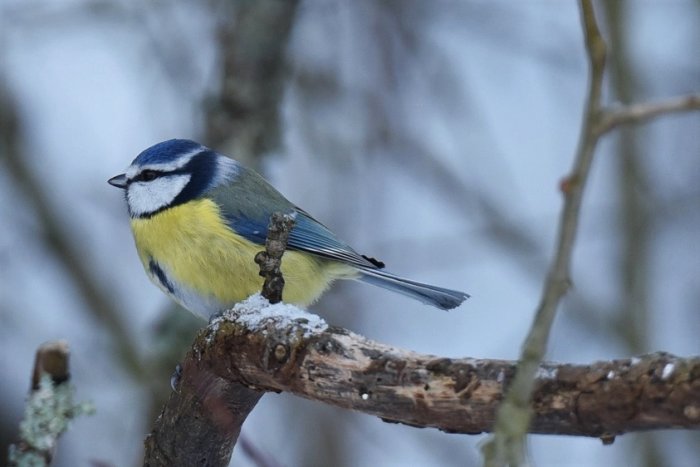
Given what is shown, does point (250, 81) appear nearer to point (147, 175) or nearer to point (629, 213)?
point (147, 175)

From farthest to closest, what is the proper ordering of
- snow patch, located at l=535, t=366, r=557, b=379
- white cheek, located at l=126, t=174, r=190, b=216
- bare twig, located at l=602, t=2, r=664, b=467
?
bare twig, located at l=602, t=2, r=664, b=467 → white cheek, located at l=126, t=174, r=190, b=216 → snow patch, located at l=535, t=366, r=557, b=379

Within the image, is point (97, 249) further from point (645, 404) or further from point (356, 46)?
point (645, 404)

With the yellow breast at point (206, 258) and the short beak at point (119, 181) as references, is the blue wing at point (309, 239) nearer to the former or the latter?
the yellow breast at point (206, 258)

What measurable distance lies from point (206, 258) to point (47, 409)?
0.71 metres

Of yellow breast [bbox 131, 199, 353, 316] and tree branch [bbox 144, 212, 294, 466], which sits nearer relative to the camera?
tree branch [bbox 144, 212, 294, 466]

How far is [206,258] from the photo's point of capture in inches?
106

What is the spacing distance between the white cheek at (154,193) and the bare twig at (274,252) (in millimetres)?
978

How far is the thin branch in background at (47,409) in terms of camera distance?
6.85ft

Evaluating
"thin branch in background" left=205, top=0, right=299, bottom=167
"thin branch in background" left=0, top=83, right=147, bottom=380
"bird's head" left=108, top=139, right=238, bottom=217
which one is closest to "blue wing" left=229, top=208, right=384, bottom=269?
"bird's head" left=108, top=139, right=238, bottom=217

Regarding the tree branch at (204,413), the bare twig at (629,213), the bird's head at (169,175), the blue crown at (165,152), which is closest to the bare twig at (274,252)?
the tree branch at (204,413)

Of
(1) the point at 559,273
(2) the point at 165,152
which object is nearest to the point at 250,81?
(2) the point at 165,152

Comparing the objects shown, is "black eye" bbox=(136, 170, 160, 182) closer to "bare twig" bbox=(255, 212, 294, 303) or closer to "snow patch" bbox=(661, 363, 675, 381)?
"bare twig" bbox=(255, 212, 294, 303)

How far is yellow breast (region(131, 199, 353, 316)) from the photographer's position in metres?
2.66

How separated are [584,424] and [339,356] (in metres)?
0.51
